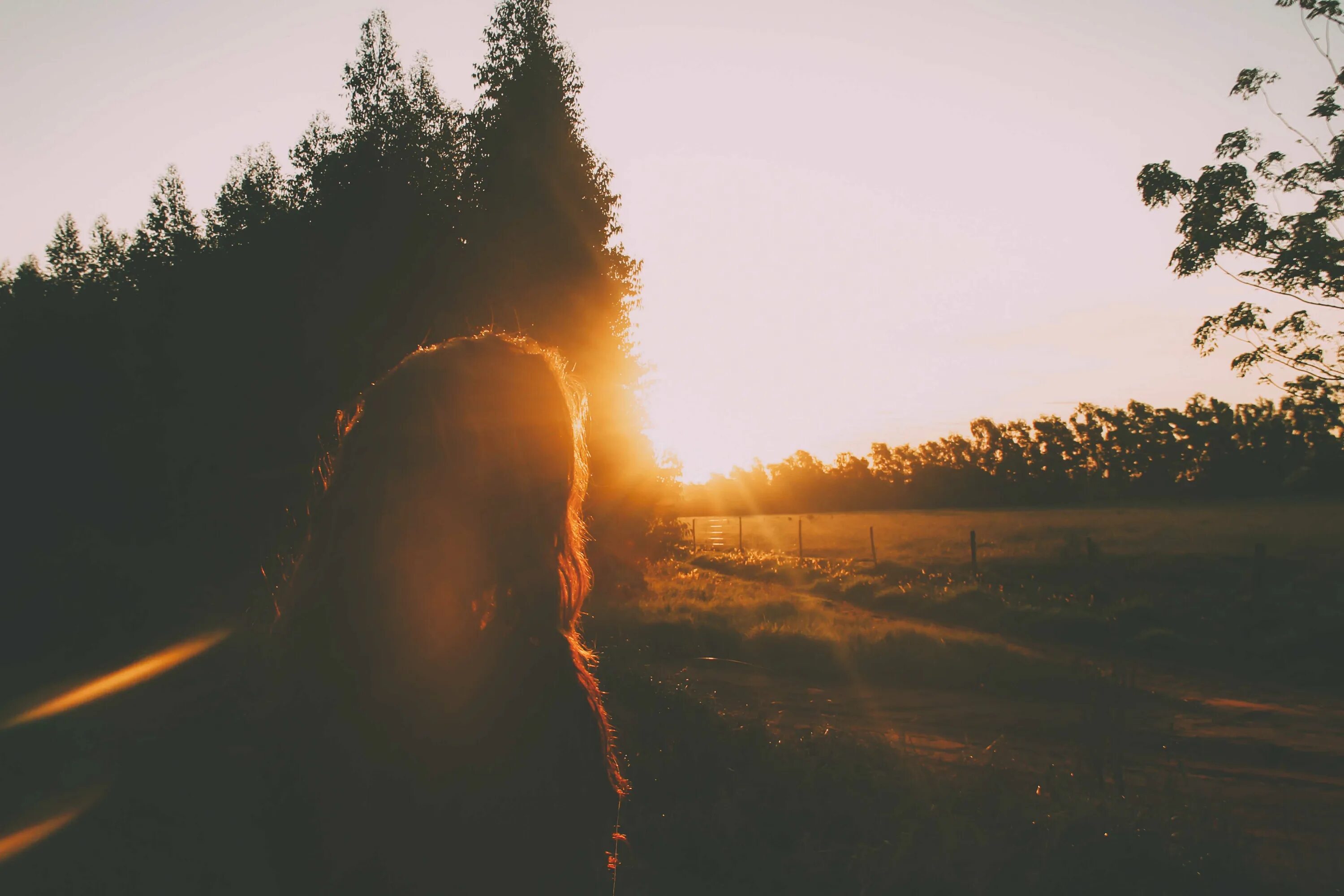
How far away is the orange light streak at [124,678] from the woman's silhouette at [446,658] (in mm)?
10405

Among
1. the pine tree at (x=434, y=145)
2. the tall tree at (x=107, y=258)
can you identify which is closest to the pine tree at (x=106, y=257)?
the tall tree at (x=107, y=258)

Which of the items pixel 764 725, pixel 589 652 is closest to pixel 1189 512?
pixel 764 725

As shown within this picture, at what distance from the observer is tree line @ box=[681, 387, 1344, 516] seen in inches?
2869

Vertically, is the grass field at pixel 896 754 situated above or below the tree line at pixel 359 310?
below

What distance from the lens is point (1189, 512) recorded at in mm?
51719

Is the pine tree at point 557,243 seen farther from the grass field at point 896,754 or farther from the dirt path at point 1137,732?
the dirt path at point 1137,732

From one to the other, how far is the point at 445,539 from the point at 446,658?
0.25 m

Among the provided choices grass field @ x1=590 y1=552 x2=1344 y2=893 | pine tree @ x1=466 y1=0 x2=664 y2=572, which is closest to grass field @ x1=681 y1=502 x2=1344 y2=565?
pine tree @ x1=466 y1=0 x2=664 y2=572

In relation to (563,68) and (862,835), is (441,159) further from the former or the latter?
(862,835)

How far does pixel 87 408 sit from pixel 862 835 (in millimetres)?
28458

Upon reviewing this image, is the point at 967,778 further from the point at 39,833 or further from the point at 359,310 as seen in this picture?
the point at 359,310

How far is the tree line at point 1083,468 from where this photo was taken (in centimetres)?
7288

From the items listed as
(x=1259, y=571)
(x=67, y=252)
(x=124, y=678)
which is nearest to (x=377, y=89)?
(x=124, y=678)

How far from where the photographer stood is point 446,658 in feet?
4.67
